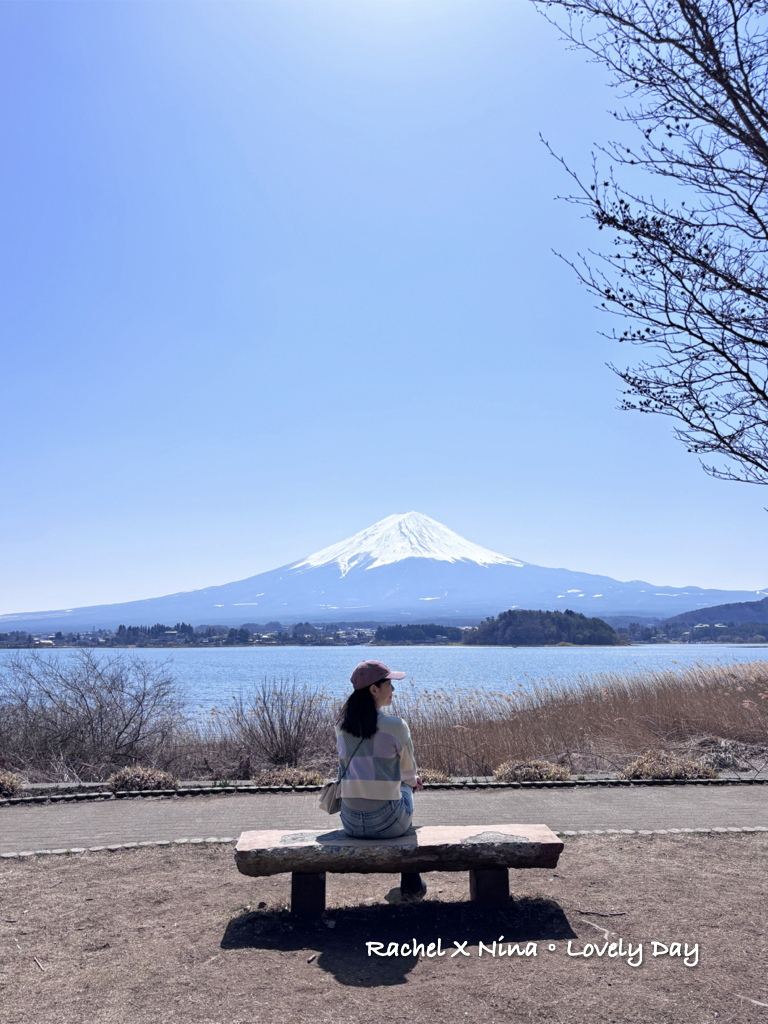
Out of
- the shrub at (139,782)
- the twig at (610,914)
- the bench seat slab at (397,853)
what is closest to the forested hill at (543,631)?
the shrub at (139,782)

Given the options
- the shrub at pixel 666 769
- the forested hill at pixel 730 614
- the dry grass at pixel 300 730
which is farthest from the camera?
the forested hill at pixel 730 614

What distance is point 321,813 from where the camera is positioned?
6875mm

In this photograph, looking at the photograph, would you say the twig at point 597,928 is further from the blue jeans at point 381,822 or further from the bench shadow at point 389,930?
the blue jeans at point 381,822

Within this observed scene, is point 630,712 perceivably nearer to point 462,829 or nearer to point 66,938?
point 462,829

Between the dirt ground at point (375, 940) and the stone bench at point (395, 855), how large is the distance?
16cm

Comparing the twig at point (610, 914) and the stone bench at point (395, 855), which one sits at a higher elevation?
the stone bench at point (395, 855)

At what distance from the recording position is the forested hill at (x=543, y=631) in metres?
66.7

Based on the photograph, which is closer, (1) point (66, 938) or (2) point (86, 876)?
(1) point (66, 938)

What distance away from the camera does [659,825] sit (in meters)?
6.29

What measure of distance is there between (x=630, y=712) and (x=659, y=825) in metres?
6.04

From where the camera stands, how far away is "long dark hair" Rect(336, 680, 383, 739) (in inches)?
170

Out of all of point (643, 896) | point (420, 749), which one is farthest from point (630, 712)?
point (643, 896)

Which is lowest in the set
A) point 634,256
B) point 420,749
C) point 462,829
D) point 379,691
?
point 420,749

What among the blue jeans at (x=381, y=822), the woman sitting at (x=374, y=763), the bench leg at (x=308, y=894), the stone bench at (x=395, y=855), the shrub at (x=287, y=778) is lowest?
the shrub at (x=287, y=778)
